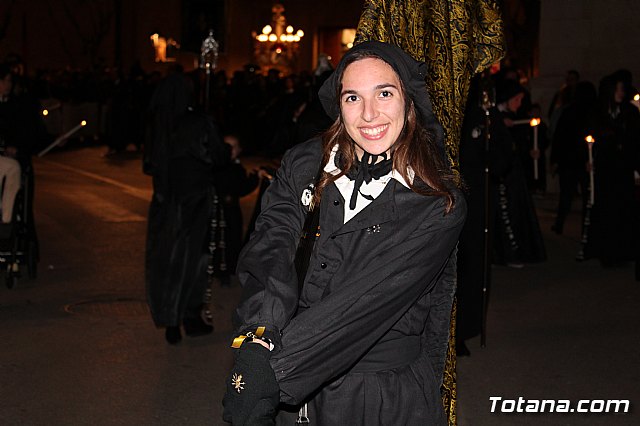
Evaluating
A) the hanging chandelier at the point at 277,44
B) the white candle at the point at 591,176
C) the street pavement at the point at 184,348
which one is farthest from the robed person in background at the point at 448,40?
the hanging chandelier at the point at 277,44

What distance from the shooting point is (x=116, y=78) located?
32.8m

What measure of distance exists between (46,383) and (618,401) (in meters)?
3.46

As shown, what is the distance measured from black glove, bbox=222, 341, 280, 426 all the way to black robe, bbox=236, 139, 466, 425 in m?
0.09

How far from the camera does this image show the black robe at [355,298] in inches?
133

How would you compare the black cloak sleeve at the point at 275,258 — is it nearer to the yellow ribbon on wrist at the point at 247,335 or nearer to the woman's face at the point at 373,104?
the yellow ribbon on wrist at the point at 247,335

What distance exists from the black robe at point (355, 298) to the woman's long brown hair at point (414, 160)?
29 mm

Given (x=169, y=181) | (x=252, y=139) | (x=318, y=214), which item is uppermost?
(x=318, y=214)

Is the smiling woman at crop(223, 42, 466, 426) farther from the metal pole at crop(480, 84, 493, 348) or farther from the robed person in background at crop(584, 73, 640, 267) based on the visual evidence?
the robed person in background at crop(584, 73, 640, 267)

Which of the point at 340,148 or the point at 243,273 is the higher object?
the point at 340,148

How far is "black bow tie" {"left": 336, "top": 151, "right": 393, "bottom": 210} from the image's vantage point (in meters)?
3.62

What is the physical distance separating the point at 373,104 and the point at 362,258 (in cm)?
45

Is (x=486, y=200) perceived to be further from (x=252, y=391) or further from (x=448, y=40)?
(x=252, y=391)

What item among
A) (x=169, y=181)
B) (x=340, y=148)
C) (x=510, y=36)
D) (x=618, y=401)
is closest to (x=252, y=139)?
(x=510, y=36)

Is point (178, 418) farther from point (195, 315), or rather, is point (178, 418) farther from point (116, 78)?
point (116, 78)
